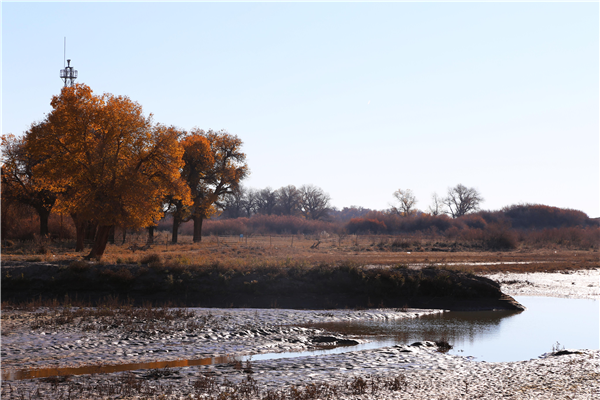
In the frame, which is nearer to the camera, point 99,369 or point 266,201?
point 99,369

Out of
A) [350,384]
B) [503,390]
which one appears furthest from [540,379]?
[350,384]

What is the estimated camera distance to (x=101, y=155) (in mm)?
29453

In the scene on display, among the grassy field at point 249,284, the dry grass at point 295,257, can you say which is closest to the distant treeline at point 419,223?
the dry grass at point 295,257

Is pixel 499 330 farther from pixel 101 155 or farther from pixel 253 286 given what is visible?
pixel 101 155

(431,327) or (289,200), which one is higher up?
(289,200)

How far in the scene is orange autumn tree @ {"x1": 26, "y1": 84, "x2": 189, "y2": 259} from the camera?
28625 mm

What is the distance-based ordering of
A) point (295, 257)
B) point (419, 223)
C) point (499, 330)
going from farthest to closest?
point (419, 223) → point (295, 257) → point (499, 330)

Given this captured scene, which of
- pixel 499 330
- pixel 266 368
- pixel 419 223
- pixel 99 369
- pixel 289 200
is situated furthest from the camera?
pixel 289 200

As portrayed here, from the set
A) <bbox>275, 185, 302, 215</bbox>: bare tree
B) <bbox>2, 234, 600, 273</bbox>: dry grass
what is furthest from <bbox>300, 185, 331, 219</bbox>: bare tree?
<bbox>2, 234, 600, 273</bbox>: dry grass

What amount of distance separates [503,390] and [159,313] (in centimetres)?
1142

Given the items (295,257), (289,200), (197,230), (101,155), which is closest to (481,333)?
(295,257)

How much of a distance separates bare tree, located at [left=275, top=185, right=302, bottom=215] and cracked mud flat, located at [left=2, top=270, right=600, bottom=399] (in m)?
118

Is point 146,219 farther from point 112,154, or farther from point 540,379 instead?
point 540,379

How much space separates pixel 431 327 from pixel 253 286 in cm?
844
